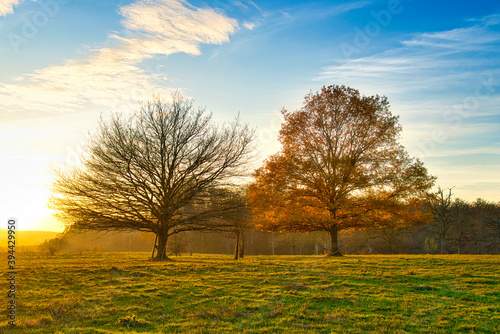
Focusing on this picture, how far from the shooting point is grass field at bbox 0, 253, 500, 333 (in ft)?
24.1

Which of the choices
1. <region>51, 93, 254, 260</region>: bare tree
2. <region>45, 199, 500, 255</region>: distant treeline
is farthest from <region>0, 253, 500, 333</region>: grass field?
<region>45, 199, 500, 255</region>: distant treeline

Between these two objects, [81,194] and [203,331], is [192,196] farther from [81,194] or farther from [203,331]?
[203,331]

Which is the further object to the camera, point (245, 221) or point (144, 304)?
point (245, 221)

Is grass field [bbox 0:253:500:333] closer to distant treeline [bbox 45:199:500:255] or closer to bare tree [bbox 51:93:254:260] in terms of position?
bare tree [bbox 51:93:254:260]

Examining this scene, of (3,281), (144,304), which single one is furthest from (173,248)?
(144,304)

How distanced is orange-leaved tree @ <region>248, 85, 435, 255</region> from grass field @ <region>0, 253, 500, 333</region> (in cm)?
843

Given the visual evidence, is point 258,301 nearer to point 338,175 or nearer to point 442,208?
point 338,175

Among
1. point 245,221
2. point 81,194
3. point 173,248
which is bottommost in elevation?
→ point 173,248

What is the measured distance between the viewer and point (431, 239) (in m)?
48.5

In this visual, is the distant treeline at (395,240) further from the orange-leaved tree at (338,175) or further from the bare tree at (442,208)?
the orange-leaved tree at (338,175)

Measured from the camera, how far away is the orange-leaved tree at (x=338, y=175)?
2230cm

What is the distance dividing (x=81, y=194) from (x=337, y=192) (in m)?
16.3

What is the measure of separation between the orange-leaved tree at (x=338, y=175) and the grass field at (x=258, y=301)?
27.6 feet

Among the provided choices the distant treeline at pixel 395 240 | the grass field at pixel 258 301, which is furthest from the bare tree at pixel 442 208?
the grass field at pixel 258 301
